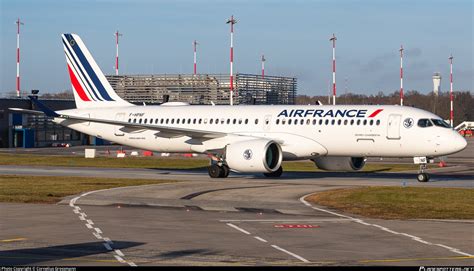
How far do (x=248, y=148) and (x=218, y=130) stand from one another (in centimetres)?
578

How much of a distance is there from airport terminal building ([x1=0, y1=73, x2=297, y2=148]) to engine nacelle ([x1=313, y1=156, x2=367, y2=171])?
58.2 meters

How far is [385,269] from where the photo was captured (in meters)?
18.0

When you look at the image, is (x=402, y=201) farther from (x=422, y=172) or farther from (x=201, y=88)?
(x=201, y=88)

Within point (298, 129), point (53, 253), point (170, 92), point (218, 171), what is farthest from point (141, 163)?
point (170, 92)

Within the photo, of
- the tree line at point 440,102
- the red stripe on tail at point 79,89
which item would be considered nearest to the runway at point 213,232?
the red stripe on tail at point 79,89

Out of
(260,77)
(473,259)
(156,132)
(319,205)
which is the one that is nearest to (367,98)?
(260,77)

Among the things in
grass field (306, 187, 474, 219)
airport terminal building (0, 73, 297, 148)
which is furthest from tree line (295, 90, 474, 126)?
grass field (306, 187, 474, 219)

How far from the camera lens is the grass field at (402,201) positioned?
98.8ft

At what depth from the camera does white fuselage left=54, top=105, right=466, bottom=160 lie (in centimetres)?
4516

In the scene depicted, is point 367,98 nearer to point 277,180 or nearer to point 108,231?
point 277,180

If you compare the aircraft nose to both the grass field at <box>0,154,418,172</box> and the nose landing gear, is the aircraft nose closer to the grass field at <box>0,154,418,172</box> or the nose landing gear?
the nose landing gear

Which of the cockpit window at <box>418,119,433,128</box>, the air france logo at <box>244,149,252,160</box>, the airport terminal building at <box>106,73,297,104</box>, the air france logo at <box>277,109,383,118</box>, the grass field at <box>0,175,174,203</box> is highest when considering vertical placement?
the airport terminal building at <box>106,73,297,104</box>

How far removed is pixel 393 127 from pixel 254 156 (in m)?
7.73

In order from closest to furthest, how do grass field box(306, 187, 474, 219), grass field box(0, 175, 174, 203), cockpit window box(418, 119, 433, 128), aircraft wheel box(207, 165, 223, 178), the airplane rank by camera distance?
grass field box(306, 187, 474, 219), grass field box(0, 175, 174, 203), cockpit window box(418, 119, 433, 128), the airplane, aircraft wheel box(207, 165, 223, 178)
